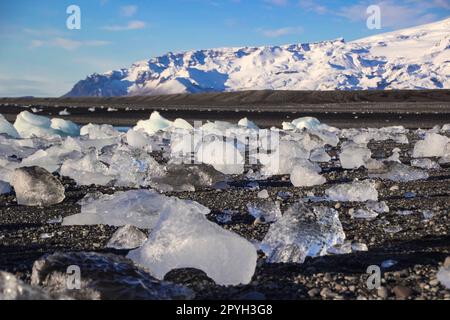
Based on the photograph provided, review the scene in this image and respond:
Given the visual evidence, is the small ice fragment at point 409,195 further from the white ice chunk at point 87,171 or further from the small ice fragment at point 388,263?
the white ice chunk at point 87,171

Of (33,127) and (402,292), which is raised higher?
(33,127)

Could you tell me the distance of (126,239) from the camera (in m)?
3.14

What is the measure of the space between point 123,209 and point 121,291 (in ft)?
5.74

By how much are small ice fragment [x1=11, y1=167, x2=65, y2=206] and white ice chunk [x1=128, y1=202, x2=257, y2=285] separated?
2110 mm

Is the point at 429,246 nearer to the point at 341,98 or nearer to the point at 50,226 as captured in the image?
the point at 50,226

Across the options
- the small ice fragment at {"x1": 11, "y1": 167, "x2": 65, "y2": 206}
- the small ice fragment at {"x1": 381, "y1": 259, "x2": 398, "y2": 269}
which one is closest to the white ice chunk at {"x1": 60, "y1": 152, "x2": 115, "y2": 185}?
the small ice fragment at {"x1": 11, "y1": 167, "x2": 65, "y2": 206}

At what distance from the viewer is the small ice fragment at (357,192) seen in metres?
4.41

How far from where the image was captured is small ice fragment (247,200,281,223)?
12.7ft

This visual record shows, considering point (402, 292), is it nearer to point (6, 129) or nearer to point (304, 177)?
point (304, 177)

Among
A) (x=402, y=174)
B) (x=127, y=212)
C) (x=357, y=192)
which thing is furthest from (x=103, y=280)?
(x=402, y=174)

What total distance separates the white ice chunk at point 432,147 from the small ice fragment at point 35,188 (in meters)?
5.30

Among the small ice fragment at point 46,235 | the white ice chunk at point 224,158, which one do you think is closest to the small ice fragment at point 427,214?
the small ice fragment at point 46,235

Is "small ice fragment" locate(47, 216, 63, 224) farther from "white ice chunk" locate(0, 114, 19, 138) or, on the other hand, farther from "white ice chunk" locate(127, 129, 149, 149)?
"white ice chunk" locate(0, 114, 19, 138)

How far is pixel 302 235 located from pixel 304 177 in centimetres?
249
